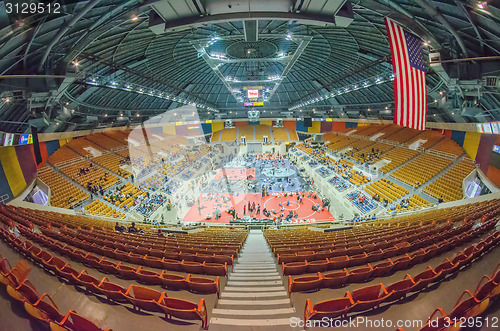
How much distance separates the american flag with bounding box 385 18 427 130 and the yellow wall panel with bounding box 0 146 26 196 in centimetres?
2598

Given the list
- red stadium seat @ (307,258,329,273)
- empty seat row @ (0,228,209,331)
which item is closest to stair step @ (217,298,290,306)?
empty seat row @ (0,228,209,331)

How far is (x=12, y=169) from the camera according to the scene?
16.6 metres

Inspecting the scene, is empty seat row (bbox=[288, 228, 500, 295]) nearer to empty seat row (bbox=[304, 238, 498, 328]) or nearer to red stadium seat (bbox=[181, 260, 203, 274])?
empty seat row (bbox=[304, 238, 498, 328])

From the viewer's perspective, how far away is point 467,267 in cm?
484

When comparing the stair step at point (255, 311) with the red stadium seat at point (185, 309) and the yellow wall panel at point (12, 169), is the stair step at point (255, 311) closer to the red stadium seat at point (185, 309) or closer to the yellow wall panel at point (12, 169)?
the red stadium seat at point (185, 309)

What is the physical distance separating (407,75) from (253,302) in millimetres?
10014

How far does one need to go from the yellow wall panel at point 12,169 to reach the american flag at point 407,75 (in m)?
26.0

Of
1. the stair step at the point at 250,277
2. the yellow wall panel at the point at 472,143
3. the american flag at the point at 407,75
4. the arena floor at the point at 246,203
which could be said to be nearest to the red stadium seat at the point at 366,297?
the stair step at the point at 250,277

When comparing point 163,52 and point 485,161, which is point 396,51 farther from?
point 163,52

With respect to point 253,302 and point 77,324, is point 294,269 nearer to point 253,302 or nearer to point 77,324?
point 253,302

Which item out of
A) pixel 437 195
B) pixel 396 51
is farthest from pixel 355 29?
pixel 437 195

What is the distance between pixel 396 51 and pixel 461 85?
490 cm

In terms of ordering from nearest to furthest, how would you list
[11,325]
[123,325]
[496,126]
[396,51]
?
[11,325], [123,325], [396,51], [496,126]

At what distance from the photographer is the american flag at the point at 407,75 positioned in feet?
26.8
